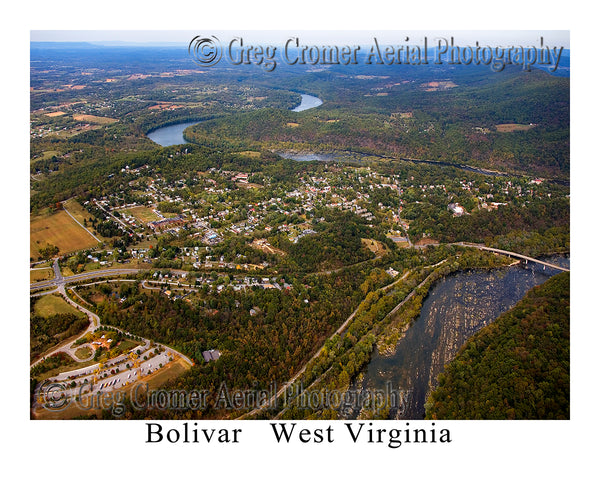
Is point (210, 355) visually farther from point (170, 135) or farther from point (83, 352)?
point (170, 135)

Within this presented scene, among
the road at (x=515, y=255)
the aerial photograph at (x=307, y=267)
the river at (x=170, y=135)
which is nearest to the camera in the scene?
the aerial photograph at (x=307, y=267)

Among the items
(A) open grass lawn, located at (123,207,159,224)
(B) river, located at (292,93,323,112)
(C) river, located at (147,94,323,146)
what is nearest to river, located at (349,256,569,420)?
(A) open grass lawn, located at (123,207,159,224)

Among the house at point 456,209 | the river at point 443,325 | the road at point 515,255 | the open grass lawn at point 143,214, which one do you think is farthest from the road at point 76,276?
the house at point 456,209

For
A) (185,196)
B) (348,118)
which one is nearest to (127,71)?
(348,118)

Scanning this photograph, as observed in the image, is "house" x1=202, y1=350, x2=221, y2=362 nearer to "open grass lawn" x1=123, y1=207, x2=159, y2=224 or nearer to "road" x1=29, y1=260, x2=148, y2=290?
"road" x1=29, y1=260, x2=148, y2=290

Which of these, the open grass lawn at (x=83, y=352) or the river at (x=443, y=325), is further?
the river at (x=443, y=325)

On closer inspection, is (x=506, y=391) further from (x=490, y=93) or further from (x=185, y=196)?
(x=490, y=93)

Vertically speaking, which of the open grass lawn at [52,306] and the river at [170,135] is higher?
the river at [170,135]

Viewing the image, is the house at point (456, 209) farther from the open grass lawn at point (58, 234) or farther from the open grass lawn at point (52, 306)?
the open grass lawn at point (52, 306)
